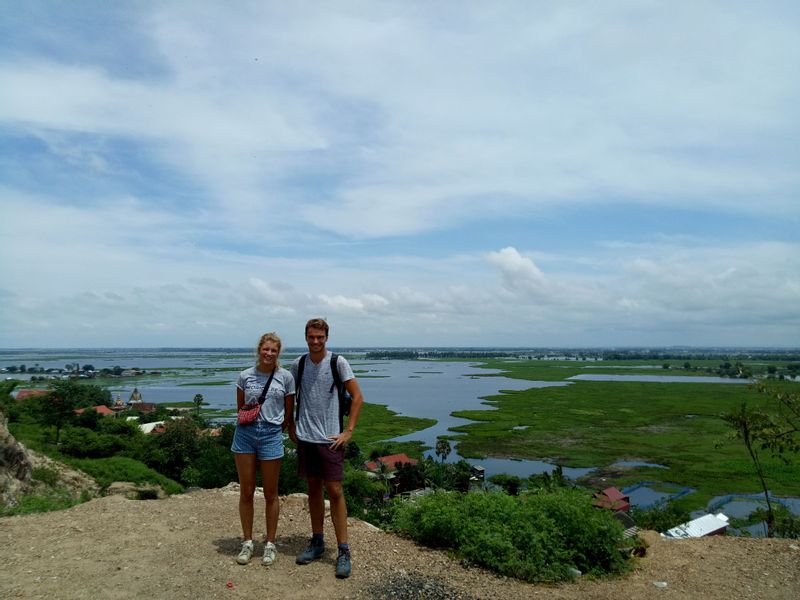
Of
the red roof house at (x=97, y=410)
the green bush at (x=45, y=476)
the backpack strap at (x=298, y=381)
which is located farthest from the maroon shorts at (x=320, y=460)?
the red roof house at (x=97, y=410)

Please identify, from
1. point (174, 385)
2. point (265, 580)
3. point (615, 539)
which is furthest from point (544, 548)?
point (174, 385)

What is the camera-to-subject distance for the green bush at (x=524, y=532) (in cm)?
475

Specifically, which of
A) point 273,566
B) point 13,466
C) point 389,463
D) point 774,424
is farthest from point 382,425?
point 273,566

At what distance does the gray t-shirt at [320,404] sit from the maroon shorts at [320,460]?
58 mm

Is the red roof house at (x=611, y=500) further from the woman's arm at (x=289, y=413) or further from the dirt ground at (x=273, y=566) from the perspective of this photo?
the woman's arm at (x=289, y=413)

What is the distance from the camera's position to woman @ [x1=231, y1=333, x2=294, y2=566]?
4363 millimetres

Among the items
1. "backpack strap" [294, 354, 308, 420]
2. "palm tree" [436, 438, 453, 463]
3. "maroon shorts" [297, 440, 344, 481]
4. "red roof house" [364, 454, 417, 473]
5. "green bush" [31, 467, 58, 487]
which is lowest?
"palm tree" [436, 438, 453, 463]

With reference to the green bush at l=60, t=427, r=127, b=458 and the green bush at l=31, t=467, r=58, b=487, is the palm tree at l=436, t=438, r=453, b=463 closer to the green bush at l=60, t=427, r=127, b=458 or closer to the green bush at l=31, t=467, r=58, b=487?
the green bush at l=60, t=427, r=127, b=458

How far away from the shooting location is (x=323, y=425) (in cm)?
430

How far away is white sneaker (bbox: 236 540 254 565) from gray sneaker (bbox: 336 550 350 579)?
0.75m

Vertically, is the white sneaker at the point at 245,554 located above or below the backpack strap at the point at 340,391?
below

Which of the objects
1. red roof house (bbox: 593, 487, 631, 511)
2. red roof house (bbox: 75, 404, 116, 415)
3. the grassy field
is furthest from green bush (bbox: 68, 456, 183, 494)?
the grassy field

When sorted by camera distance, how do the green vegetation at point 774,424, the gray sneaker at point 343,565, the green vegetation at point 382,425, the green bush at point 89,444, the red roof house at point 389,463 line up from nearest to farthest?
the gray sneaker at point 343,565 → the green vegetation at point 774,424 → the green bush at point 89,444 → the red roof house at point 389,463 → the green vegetation at point 382,425

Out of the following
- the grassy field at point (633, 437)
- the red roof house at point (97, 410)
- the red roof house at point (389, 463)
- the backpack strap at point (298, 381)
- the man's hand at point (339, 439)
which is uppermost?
the backpack strap at point (298, 381)
